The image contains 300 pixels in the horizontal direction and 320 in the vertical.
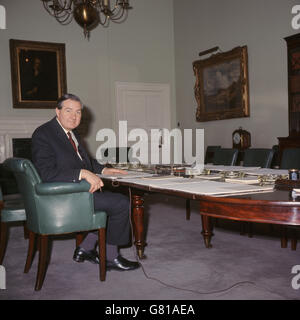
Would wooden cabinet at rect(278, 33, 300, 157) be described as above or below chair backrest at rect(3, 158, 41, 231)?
above

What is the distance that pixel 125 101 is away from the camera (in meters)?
8.57

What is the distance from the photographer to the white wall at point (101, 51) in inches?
296

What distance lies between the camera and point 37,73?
7652 millimetres

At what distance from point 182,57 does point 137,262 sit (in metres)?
6.42

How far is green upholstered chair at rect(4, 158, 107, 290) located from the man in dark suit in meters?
0.13

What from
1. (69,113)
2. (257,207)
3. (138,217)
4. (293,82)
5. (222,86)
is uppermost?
(222,86)

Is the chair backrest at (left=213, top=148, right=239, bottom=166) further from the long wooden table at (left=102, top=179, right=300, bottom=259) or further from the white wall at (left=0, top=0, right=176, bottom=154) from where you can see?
the white wall at (left=0, top=0, right=176, bottom=154)

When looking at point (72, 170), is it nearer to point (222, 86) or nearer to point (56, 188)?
point (56, 188)

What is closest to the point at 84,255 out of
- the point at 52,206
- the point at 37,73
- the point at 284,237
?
the point at 52,206

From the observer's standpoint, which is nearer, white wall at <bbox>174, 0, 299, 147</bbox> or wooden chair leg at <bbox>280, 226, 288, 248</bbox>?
wooden chair leg at <bbox>280, 226, 288, 248</bbox>

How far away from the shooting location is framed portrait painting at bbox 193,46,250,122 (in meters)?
6.91

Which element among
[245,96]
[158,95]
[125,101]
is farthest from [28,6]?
[245,96]

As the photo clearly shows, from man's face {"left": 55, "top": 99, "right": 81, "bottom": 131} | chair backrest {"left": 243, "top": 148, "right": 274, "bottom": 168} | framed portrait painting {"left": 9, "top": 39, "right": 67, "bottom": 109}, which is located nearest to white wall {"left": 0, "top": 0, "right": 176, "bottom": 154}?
framed portrait painting {"left": 9, "top": 39, "right": 67, "bottom": 109}

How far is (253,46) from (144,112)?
2986 mm
